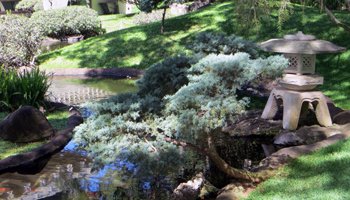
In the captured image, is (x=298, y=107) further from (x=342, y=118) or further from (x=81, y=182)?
(x=81, y=182)

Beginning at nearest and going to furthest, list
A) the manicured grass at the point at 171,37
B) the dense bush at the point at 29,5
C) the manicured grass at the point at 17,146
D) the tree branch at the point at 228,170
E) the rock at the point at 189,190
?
the tree branch at the point at 228,170
the rock at the point at 189,190
the manicured grass at the point at 17,146
the manicured grass at the point at 171,37
the dense bush at the point at 29,5

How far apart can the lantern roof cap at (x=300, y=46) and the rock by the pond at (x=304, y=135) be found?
1404mm

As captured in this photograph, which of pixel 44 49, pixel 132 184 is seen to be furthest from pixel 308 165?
pixel 44 49

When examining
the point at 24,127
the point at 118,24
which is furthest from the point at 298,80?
the point at 118,24

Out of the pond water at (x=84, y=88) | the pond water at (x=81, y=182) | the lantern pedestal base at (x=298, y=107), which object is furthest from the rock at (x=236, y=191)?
the pond water at (x=84, y=88)

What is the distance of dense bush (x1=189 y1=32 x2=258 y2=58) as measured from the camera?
609 cm

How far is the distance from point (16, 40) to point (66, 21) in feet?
30.5

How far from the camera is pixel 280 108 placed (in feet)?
32.2

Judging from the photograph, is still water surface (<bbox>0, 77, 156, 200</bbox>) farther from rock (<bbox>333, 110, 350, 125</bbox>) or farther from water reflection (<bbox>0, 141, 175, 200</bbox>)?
rock (<bbox>333, 110, 350, 125</bbox>)

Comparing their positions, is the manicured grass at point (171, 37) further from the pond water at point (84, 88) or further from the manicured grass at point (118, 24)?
the manicured grass at point (118, 24)

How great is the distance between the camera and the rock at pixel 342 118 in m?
8.57

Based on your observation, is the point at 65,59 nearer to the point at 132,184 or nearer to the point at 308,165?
the point at 132,184

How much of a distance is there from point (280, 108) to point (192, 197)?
452 centimetres

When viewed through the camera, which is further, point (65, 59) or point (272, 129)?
point (65, 59)
